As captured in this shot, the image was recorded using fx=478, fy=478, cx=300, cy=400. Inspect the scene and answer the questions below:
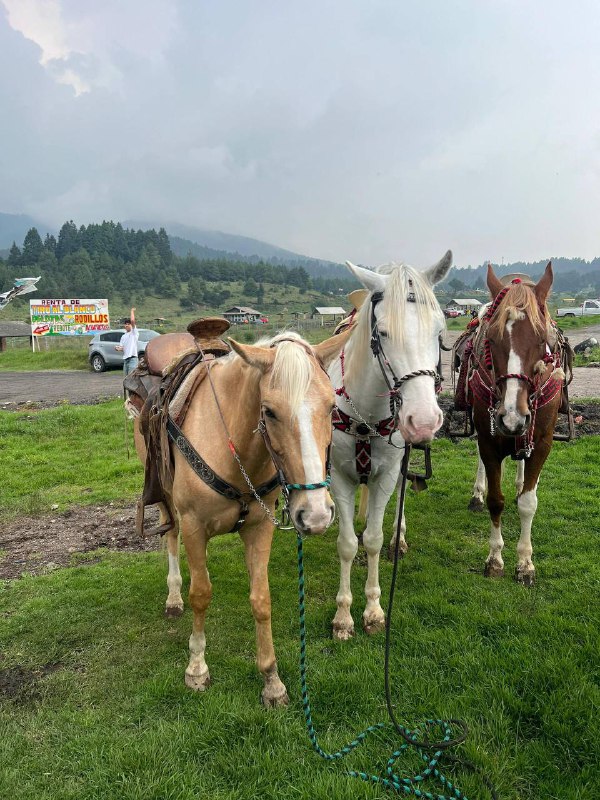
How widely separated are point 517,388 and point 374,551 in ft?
5.75

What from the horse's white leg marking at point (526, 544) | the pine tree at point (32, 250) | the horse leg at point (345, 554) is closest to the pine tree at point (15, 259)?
the pine tree at point (32, 250)

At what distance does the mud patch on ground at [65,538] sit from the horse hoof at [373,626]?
270cm

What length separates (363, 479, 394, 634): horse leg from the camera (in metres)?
3.88

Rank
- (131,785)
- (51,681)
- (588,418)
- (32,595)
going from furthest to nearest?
(588,418) < (32,595) < (51,681) < (131,785)

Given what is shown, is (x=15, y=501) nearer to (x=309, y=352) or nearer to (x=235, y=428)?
(x=235, y=428)

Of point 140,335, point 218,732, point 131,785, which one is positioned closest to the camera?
point 131,785

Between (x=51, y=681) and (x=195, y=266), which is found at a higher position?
(x=195, y=266)

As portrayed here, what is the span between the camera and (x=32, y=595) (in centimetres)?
445

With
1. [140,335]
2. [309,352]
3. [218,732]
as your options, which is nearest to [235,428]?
[309,352]

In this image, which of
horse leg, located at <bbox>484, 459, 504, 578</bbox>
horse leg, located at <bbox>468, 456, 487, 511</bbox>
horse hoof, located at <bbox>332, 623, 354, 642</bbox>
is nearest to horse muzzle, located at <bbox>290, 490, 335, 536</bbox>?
horse hoof, located at <bbox>332, 623, 354, 642</bbox>

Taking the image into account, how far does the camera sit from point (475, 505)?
608cm

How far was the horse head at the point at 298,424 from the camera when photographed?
7.41 ft

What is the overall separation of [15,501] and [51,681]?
4.12 m

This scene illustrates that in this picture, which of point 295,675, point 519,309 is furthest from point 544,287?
point 295,675
